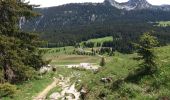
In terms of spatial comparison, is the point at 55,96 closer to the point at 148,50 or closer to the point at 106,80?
the point at 106,80

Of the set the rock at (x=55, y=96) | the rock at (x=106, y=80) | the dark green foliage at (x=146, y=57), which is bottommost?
the rock at (x=55, y=96)

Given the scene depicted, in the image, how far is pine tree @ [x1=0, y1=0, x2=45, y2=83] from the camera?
41.8m

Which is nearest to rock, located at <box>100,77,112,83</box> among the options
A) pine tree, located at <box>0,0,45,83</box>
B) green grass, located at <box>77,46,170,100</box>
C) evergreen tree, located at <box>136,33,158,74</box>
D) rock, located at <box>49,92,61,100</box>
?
green grass, located at <box>77,46,170,100</box>

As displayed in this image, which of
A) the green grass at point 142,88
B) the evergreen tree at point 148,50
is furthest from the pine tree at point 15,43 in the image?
the evergreen tree at point 148,50

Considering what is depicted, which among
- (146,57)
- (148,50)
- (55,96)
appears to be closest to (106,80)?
(146,57)

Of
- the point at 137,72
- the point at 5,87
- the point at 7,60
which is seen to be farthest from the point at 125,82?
the point at 7,60

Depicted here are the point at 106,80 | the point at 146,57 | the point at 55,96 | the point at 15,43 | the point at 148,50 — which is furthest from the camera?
the point at 15,43

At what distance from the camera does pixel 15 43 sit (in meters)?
43.7

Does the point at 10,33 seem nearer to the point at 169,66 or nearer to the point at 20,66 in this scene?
the point at 20,66

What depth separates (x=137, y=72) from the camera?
31109 millimetres

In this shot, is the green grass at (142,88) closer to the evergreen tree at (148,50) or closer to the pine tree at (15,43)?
the evergreen tree at (148,50)

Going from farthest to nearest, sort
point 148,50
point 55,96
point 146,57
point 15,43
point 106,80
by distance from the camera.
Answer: point 15,43, point 55,96, point 106,80, point 146,57, point 148,50

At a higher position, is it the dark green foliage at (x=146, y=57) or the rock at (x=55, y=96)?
the dark green foliage at (x=146, y=57)

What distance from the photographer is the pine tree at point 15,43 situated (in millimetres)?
41781
